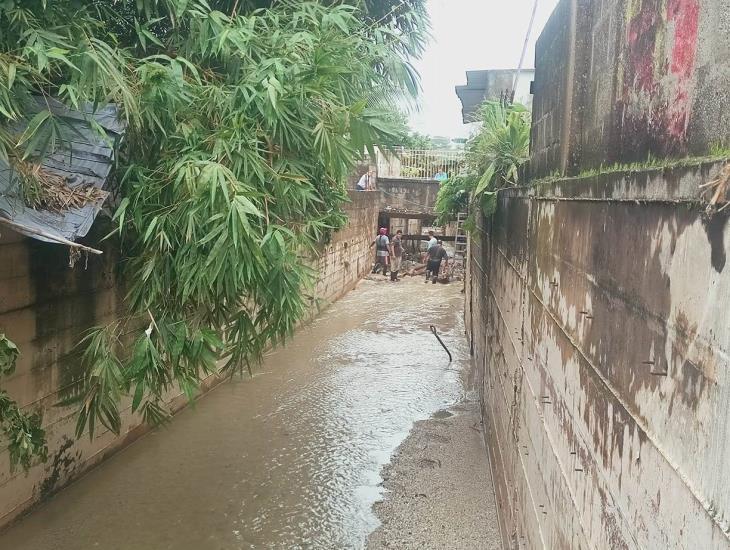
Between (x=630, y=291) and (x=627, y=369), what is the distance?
232 mm

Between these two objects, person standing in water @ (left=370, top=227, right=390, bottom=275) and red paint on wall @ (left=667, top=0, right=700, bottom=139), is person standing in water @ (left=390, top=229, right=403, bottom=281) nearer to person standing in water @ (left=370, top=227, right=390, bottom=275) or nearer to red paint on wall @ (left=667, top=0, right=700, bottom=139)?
person standing in water @ (left=370, top=227, right=390, bottom=275)

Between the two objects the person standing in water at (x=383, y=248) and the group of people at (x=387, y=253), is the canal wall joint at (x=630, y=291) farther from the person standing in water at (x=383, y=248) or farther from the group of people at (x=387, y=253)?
the person standing in water at (x=383, y=248)

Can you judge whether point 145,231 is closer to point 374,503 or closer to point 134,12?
point 134,12

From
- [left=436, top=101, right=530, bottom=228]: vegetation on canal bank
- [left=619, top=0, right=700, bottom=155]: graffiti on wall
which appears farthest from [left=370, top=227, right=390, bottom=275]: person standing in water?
[left=619, top=0, right=700, bottom=155]: graffiti on wall

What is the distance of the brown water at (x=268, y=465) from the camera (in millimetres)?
4883

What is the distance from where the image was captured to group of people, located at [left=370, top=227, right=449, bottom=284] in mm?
18344

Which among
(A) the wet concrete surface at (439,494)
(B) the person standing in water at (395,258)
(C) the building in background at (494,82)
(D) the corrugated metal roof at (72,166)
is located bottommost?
(A) the wet concrete surface at (439,494)

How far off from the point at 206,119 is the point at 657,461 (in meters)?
3.35

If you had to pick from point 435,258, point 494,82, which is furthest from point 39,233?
point 435,258

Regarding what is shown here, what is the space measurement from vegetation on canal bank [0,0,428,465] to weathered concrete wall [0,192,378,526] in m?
0.75

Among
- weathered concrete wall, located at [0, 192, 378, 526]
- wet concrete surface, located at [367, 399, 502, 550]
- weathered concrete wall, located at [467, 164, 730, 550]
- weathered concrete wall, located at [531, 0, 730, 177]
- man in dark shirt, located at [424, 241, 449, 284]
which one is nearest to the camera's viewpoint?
weathered concrete wall, located at [467, 164, 730, 550]

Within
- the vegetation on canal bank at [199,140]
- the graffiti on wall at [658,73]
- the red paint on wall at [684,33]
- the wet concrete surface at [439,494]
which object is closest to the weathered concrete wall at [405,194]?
the wet concrete surface at [439,494]

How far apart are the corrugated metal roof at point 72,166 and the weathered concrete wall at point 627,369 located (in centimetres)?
256

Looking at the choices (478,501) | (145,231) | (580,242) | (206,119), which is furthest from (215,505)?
(580,242)
